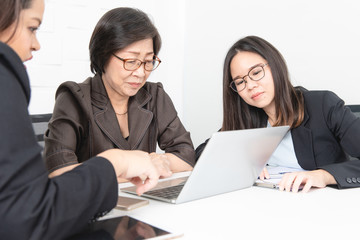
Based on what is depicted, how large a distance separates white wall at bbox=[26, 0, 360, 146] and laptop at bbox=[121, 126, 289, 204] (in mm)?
1064

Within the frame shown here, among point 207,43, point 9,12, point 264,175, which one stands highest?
point 9,12

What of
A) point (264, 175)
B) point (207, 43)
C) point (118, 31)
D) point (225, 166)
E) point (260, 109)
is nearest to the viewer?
point (225, 166)

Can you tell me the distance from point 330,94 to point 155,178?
103 cm

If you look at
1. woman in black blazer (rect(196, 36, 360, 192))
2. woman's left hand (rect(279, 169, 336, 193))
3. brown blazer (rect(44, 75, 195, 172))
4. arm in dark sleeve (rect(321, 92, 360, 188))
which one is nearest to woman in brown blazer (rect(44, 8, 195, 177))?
brown blazer (rect(44, 75, 195, 172))

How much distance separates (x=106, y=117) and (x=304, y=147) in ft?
2.64

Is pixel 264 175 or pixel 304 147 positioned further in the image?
pixel 304 147

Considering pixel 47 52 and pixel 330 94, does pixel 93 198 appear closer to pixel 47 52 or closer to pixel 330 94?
pixel 330 94

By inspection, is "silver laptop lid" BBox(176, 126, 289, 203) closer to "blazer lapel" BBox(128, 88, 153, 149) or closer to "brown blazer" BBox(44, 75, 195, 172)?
"brown blazer" BBox(44, 75, 195, 172)

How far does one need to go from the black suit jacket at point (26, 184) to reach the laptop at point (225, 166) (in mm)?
321

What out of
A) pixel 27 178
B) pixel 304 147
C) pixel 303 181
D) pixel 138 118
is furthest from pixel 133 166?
pixel 304 147

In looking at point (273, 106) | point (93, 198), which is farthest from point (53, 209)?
point (273, 106)

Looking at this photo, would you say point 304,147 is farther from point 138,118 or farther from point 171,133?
point 138,118

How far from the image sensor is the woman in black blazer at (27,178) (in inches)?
21.3

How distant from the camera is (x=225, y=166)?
98 centimetres
